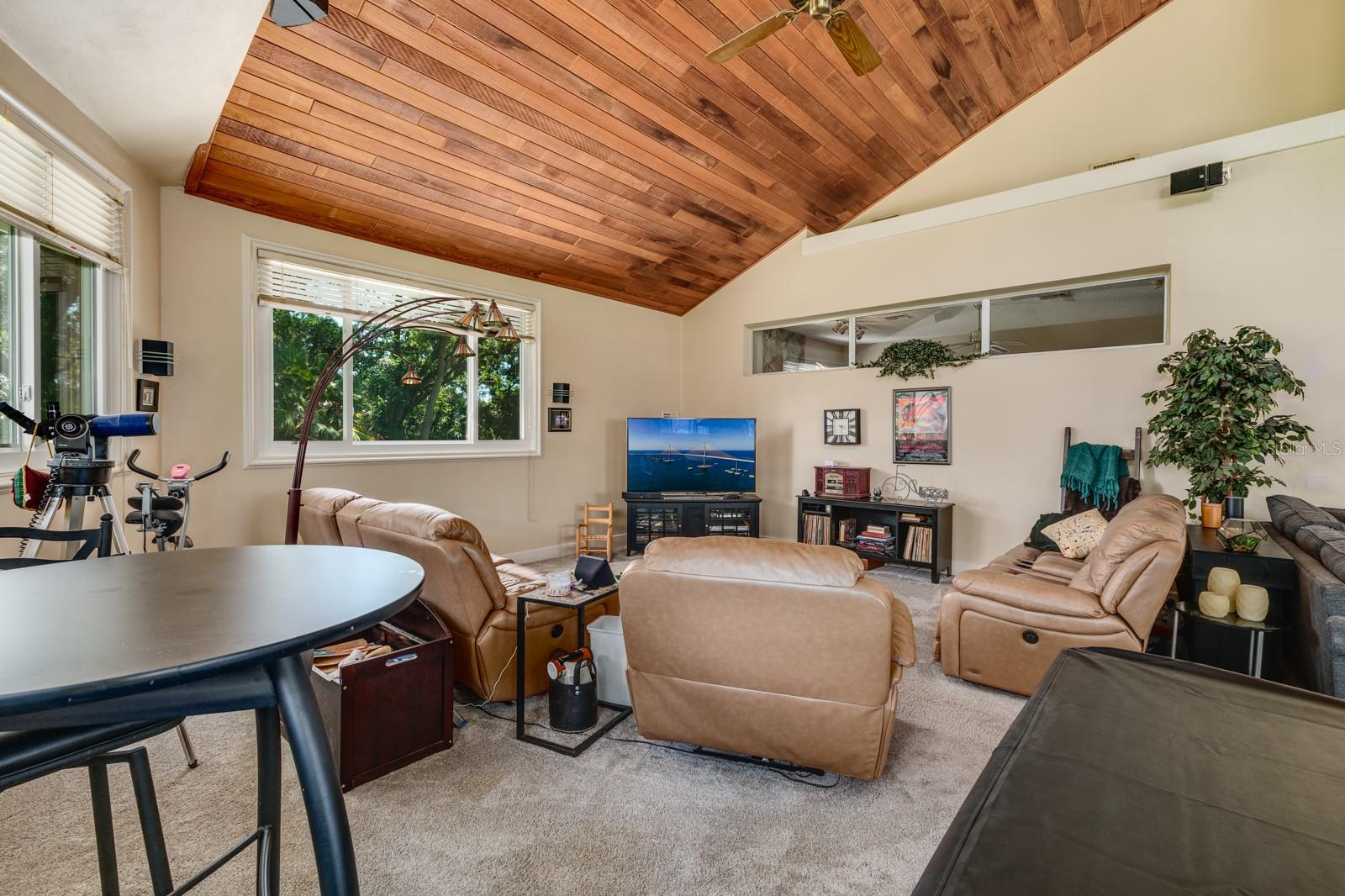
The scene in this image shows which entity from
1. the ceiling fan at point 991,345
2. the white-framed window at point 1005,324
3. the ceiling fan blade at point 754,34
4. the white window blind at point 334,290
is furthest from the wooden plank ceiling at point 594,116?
the ceiling fan at point 991,345

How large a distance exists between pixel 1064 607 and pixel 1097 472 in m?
2.13

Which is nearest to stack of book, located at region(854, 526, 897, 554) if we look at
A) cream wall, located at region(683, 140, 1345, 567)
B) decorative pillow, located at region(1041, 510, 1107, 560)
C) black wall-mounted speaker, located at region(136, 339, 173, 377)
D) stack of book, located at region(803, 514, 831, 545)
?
stack of book, located at region(803, 514, 831, 545)

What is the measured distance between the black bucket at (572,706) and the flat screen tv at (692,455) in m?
3.36

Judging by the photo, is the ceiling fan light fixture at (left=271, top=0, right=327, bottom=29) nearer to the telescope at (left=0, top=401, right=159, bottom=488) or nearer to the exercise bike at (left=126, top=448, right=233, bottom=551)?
the telescope at (left=0, top=401, right=159, bottom=488)

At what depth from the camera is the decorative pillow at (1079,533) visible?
3717mm

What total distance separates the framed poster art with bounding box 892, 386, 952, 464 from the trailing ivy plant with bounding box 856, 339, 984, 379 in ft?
0.54

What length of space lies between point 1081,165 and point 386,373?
558 centimetres

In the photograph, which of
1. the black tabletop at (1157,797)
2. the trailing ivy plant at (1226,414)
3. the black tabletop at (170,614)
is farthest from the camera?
the trailing ivy plant at (1226,414)

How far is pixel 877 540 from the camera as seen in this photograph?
199 inches

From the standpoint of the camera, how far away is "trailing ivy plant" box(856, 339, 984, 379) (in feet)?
16.4

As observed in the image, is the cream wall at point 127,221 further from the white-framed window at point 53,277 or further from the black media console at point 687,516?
the black media console at point 687,516

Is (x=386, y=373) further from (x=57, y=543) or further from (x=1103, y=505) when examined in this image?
(x=1103, y=505)

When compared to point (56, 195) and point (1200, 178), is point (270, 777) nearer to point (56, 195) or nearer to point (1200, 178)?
point (56, 195)

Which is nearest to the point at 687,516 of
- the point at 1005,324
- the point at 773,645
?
the point at 1005,324
